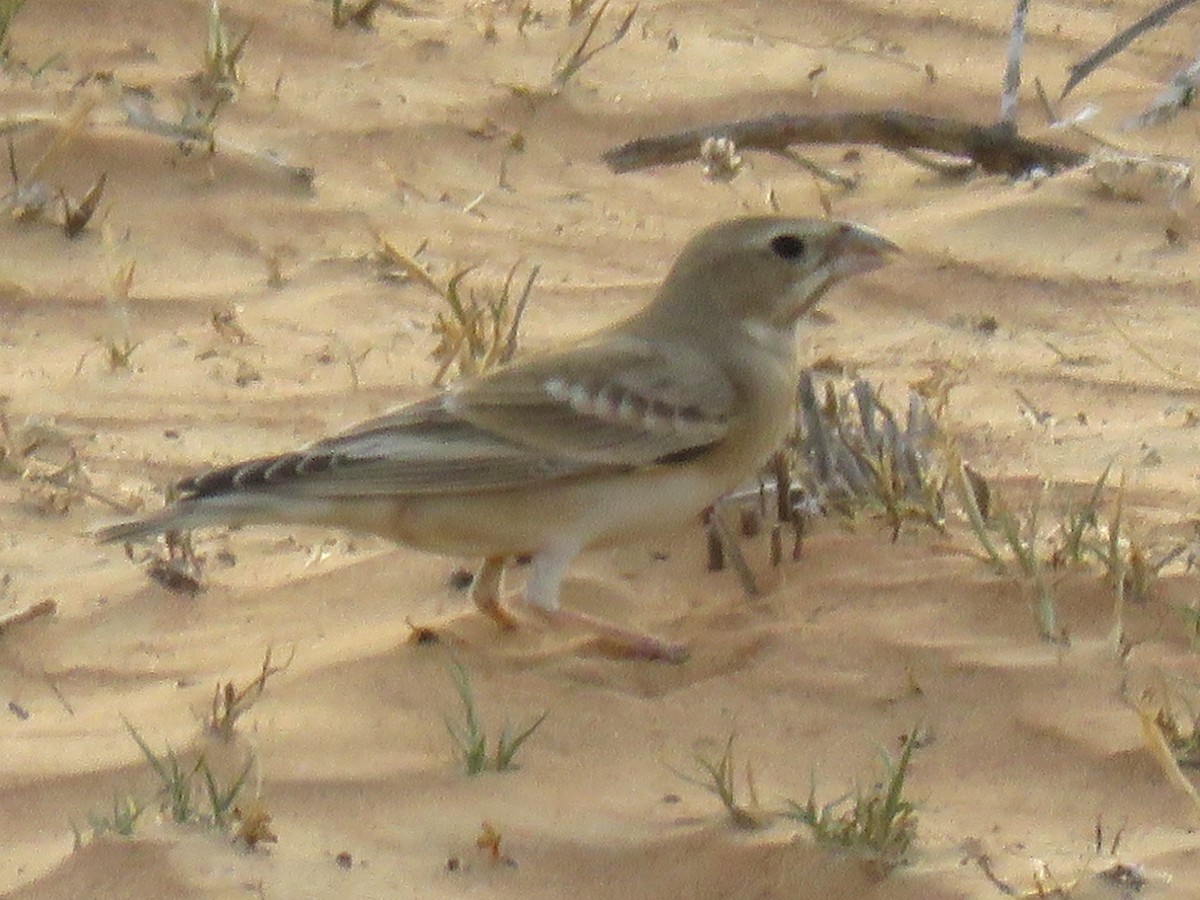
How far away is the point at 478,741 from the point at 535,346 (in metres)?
2.49

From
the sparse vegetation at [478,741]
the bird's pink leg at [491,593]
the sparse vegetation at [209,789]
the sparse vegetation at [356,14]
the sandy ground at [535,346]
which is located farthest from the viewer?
the sparse vegetation at [356,14]

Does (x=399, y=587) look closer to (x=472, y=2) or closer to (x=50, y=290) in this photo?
(x=50, y=290)

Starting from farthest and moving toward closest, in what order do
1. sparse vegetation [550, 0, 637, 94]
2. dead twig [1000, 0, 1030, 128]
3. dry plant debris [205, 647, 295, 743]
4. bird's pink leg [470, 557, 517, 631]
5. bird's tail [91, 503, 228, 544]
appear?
sparse vegetation [550, 0, 637, 94], dead twig [1000, 0, 1030, 128], bird's pink leg [470, 557, 517, 631], bird's tail [91, 503, 228, 544], dry plant debris [205, 647, 295, 743]

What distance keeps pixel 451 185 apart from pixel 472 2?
140 centimetres

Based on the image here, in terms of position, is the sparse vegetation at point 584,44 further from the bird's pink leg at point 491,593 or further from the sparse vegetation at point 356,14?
the bird's pink leg at point 491,593

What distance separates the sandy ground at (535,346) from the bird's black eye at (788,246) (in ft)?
2.25

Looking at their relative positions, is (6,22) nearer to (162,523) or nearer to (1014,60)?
(1014,60)

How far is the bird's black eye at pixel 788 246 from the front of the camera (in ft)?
18.9

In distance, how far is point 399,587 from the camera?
5.56 meters

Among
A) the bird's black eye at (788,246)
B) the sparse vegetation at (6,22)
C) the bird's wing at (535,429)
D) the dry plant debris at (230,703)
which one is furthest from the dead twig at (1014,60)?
the dry plant debris at (230,703)

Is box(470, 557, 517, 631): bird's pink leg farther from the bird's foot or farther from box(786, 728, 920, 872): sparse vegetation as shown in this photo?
box(786, 728, 920, 872): sparse vegetation

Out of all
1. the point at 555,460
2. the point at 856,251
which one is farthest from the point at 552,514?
the point at 856,251

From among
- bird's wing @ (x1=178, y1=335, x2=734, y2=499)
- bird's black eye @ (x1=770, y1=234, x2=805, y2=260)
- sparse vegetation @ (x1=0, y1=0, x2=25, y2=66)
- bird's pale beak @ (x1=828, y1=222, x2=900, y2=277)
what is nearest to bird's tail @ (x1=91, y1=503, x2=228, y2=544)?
bird's wing @ (x1=178, y1=335, x2=734, y2=499)

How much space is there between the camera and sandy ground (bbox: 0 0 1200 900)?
4.34m
